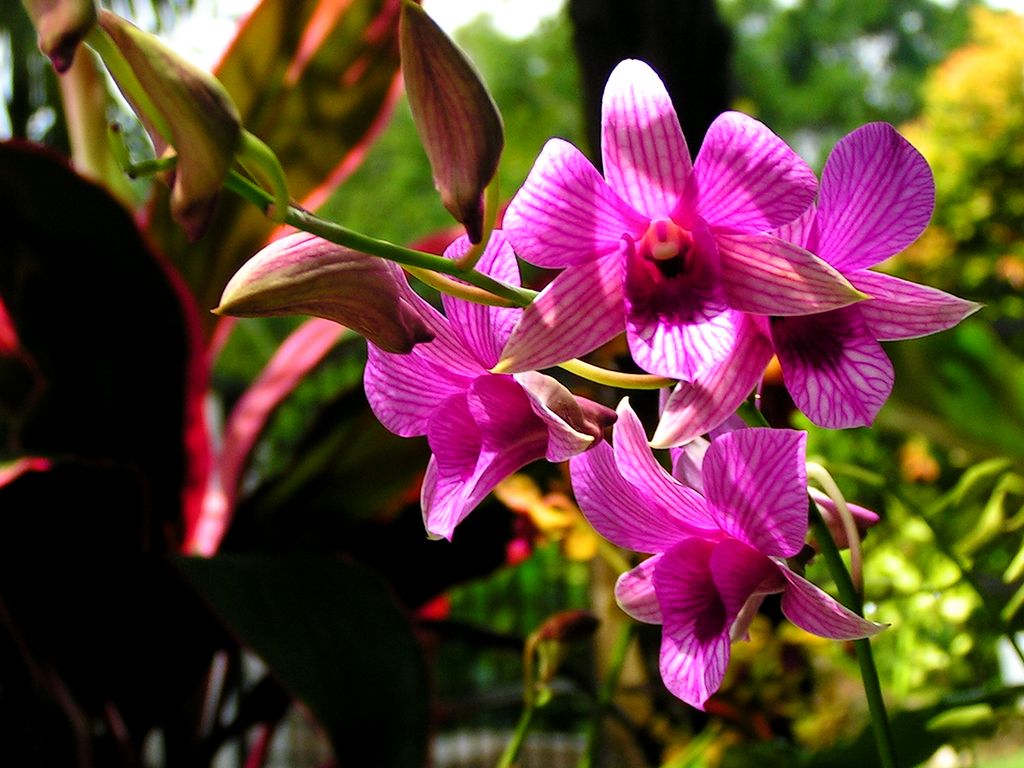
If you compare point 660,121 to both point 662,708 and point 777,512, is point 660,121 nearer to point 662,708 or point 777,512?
point 777,512

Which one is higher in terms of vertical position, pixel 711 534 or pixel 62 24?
pixel 62 24

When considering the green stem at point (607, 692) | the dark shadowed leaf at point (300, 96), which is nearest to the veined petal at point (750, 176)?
the green stem at point (607, 692)

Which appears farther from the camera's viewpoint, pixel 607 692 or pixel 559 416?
pixel 607 692

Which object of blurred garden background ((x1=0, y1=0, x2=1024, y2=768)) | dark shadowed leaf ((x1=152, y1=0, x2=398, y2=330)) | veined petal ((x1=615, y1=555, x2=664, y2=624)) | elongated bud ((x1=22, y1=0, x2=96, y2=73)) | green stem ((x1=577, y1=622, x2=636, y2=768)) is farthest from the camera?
dark shadowed leaf ((x1=152, y1=0, x2=398, y2=330))

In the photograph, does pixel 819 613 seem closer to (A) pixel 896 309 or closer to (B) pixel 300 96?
(A) pixel 896 309

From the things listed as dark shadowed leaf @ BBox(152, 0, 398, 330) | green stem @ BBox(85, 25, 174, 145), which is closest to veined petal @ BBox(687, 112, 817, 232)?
green stem @ BBox(85, 25, 174, 145)

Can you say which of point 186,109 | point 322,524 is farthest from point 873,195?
point 322,524

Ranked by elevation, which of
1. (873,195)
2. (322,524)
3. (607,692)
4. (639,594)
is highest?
(873,195)

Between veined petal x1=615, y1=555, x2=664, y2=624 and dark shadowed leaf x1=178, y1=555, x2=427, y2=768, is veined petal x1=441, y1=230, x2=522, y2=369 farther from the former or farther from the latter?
dark shadowed leaf x1=178, y1=555, x2=427, y2=768

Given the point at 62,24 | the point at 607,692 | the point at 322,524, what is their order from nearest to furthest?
the point at 62,24 → the point at 607,692 → the point at 322,524
